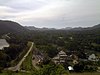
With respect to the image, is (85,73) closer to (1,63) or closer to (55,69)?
(1,63)

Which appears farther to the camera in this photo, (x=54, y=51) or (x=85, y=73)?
(x=54, y=51)

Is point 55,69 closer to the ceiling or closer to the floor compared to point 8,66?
closer to the ceiling

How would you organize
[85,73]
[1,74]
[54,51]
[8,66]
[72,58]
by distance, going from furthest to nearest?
[54,51]
[72,58]
[8,66]
[85,73]
[1,74]

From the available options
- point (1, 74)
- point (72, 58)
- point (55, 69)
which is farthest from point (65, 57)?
point (55, 69)

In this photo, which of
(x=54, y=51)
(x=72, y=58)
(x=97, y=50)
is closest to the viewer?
(x=72, y=58)

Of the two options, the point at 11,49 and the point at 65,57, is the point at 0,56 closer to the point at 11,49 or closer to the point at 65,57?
the point at 11,49

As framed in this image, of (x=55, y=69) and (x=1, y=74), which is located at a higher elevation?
(x=55, y=69)

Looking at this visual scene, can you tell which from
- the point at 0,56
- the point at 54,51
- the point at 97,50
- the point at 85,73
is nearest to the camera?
the point at 85,73

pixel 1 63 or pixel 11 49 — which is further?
pixel 11 49

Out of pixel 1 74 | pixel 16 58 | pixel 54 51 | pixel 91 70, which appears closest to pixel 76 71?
pixel 91 70
